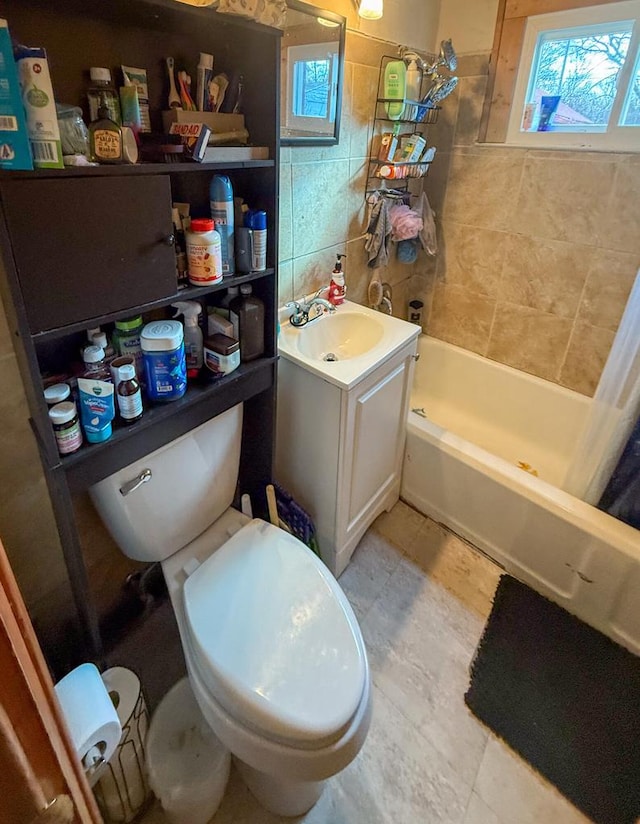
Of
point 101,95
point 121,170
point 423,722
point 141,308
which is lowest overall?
point 423,722

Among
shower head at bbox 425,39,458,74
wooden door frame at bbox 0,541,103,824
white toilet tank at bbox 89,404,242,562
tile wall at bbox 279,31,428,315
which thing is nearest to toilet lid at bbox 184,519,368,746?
white toilet tank at bbox 89,404,242,562

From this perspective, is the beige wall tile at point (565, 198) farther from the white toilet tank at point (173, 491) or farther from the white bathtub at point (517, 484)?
the white toilet tank at point (173, 491)

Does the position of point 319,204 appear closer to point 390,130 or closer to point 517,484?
point 390,130

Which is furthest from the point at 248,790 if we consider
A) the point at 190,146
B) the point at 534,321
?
the point at 534,321

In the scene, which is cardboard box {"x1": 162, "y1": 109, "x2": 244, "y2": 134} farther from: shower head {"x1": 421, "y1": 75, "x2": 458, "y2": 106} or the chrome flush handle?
shower head {"x1": 421, "y1": 75, "x2": 458, "y2": 106}

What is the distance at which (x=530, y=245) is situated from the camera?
1969 millimetres

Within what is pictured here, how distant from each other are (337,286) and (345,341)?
0.67ft

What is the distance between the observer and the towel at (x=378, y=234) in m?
1.82

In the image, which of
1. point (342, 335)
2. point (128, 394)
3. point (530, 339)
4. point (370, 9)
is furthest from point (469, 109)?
point (128, 394)

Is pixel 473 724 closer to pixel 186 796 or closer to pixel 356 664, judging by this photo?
pixel 356 664

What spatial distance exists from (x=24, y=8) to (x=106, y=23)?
0.15m

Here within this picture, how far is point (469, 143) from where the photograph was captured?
1979 mm

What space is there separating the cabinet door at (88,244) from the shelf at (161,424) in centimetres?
24

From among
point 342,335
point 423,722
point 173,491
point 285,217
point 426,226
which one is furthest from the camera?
point 426,226
